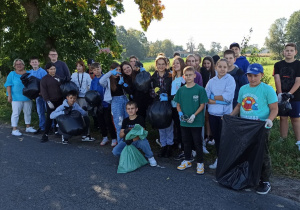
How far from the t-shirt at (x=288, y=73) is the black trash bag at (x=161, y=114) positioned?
2239 mm

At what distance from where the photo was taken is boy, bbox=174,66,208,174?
3.98 metres

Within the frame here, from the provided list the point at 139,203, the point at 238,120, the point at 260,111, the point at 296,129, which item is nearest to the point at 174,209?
the point at 139,203

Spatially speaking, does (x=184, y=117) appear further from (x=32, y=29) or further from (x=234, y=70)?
(x=32, y=29)

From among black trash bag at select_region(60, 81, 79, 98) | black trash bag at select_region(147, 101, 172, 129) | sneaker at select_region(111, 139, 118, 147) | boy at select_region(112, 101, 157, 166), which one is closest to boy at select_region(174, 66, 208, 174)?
black trash bag at select_region(147, 101, 172, 129)

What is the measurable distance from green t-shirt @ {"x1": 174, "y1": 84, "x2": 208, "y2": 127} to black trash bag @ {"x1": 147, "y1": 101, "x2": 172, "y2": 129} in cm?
36

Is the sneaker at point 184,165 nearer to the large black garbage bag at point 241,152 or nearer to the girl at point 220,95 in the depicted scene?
the girl at point 220,95

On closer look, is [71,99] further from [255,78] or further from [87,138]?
[255,78]

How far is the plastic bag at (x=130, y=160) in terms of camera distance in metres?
4.17

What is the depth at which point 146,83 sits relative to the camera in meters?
4.70

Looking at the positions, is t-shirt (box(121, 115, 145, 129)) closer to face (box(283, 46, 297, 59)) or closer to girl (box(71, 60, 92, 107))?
girl (box(71, 60, 92, 107))

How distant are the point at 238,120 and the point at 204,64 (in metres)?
2.27

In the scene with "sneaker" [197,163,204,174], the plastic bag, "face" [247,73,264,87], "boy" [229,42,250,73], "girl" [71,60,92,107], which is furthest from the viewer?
"girl" [71,60,92,107]

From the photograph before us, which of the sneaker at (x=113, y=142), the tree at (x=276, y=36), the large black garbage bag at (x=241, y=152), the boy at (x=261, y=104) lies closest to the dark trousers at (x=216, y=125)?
the large black garbage bag at (x=241, y=152)

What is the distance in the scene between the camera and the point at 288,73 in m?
4.70
